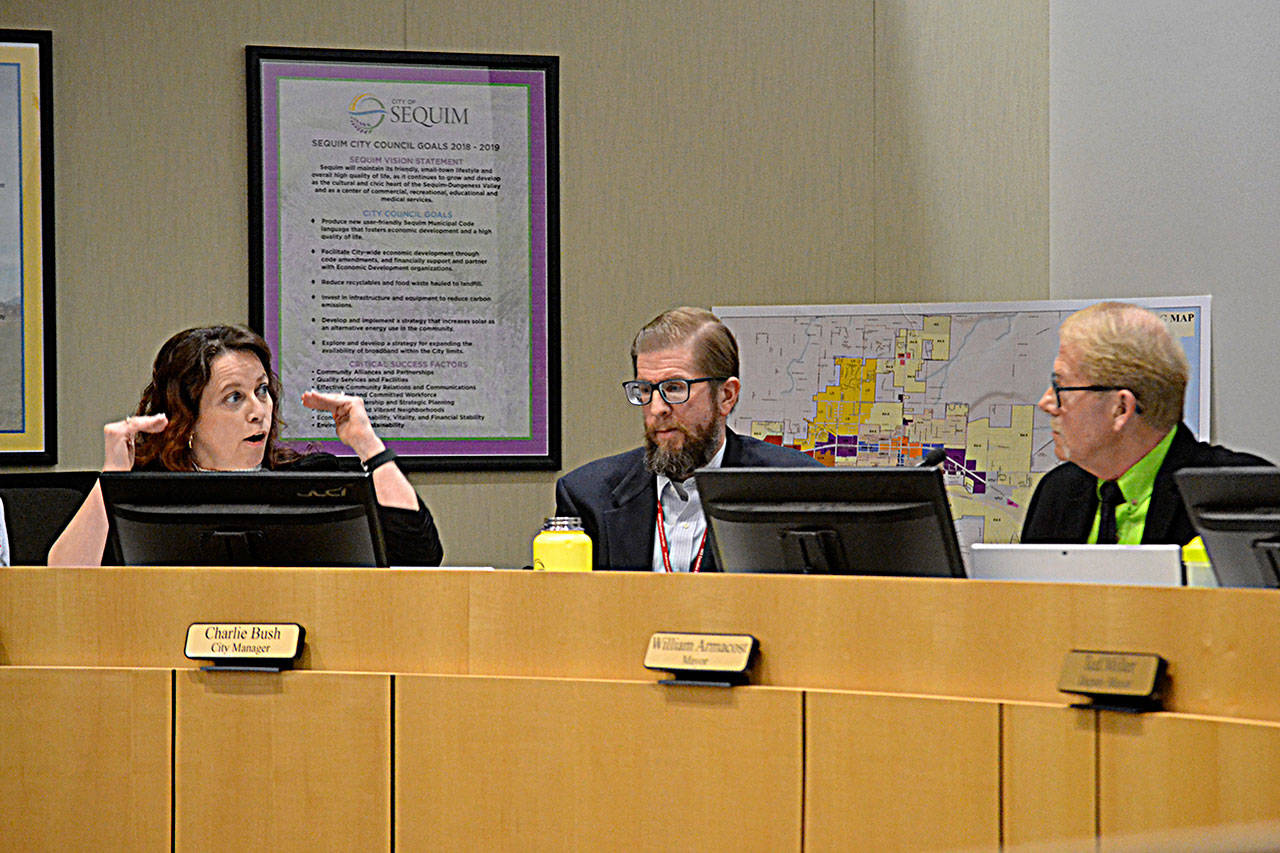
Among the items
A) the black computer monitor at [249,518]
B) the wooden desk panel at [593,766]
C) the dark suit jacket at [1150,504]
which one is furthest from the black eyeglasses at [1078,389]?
the black computer monitor at [249,518]

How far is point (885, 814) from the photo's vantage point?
1.42m

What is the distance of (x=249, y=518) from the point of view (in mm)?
1821

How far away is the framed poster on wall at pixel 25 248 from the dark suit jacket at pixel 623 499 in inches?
66.2

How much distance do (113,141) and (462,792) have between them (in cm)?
273

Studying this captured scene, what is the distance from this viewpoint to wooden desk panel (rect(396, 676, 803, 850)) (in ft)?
4.86

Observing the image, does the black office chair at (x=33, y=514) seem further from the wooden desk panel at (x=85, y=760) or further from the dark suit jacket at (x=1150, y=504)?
the dark suit jacket at (x=1150, y=504)

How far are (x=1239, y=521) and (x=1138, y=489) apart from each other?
100 centimetres

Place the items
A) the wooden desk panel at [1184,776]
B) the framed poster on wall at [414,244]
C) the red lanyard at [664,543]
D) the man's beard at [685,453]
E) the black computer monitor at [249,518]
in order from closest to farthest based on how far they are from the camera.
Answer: the wooden desk panel at [1184,776] → the black computer monitor at [249,518] → the red lanyard at [664,543] → the man's beard at [685,453] → the framed poster on wall at [414,244]

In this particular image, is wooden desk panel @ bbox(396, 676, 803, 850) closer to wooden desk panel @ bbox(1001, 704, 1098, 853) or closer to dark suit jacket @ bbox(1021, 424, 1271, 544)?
wooden desk panel @ bbox(1001, 704, 1098, 853)

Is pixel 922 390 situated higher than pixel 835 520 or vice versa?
pixel 922 390

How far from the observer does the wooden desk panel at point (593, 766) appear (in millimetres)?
1481

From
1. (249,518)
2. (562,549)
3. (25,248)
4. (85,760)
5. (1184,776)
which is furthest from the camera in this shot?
(25,248)

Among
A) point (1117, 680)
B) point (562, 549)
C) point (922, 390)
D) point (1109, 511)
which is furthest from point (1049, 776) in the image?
point (922, 390)

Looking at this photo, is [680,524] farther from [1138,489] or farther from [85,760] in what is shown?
[85,760]
